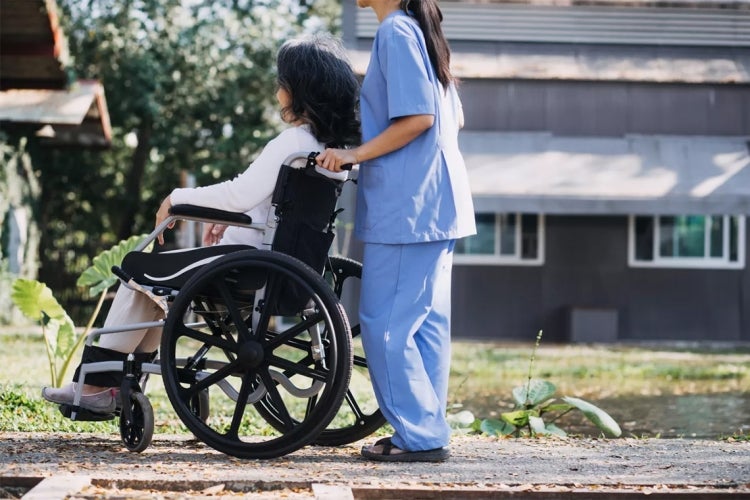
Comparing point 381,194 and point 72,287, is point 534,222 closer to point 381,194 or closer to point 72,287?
point 72,287

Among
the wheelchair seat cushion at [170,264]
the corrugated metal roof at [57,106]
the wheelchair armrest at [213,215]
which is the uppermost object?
the corrugated metal roof at [57,106]

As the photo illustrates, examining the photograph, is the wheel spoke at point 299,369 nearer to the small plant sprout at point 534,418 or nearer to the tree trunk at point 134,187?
the small plant sprout at point 534,418

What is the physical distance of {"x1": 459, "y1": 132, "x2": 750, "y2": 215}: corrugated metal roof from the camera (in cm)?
1341

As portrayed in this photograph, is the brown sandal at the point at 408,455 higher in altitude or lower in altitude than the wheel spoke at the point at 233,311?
lower

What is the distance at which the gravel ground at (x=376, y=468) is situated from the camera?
3.04 m

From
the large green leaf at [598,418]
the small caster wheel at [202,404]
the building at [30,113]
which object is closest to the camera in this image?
the small caster wheel at [202,404]

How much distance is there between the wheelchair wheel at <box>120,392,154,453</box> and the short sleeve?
1157 mm

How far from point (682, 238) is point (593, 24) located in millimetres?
3037

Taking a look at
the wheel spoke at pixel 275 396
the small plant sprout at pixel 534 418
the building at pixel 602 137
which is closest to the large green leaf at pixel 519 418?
the small plant sprout at pixel 534 418

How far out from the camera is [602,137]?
49.8 feet

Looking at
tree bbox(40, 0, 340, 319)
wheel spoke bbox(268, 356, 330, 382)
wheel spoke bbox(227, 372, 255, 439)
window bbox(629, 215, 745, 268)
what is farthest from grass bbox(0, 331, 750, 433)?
tree bbox(40, 0, 340, 319)

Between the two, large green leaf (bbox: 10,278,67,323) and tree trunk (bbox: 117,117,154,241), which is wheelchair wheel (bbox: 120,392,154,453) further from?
tree trunk (bbox: 117,117,154,241)

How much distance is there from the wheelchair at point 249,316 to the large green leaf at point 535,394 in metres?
1.66

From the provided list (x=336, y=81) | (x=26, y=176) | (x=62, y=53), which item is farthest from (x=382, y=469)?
(x=26, y=176)
